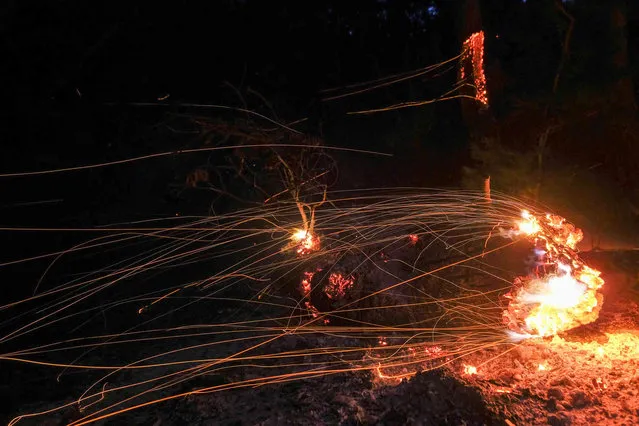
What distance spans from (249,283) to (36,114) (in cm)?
371

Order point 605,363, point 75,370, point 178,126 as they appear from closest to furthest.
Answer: point 605,363
point 75,370
point 178,126

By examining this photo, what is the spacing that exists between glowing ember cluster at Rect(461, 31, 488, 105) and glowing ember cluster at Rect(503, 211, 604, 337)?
2071 mm

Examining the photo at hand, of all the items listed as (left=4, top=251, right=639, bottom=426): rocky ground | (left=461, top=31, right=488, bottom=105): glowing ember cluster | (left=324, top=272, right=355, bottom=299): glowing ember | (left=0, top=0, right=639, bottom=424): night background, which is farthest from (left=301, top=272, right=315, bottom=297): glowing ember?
(left=461, top=31, right=488, bottom=105): glowing ember cluster

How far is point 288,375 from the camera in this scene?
3396 mm

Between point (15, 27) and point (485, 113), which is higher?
point (15, 27)

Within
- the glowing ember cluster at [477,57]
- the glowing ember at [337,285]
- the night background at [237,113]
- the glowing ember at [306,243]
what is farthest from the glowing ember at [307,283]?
the glowing ember cluster at [477,57]

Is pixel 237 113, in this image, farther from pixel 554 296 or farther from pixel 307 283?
pixel 554 296

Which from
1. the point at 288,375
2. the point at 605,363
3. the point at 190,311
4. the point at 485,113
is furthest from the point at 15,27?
the point at 605,363

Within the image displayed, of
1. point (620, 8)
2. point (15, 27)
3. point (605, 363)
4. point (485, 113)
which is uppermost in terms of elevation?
point (15, 27)

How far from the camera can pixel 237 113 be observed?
7996 mm

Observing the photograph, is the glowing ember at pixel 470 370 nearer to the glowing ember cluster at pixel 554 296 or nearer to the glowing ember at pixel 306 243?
the glowing ember cluster at pixel 554 296

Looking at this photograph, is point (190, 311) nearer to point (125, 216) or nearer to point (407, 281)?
point (125, 216)

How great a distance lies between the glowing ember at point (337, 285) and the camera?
4648 millimetres

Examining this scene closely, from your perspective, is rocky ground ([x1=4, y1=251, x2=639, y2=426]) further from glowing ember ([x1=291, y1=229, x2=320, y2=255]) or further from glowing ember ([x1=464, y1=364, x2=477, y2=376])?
glowing ember ([x1=291, y1=229, x2=320, y2=255])
